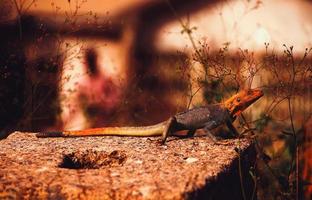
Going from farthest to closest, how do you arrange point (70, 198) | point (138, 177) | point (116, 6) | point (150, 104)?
point (116, 6) → point (150, 104) → point (138, 177) → point (70, 198)

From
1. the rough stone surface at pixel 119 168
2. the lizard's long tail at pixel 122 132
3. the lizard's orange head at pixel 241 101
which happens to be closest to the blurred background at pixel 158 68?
the lizard's orange head at pixel 241 101

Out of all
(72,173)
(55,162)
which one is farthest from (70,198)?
(55,162)

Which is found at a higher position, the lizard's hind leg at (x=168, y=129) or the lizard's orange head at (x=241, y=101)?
the lizard's orange head at (x=241, y=101)

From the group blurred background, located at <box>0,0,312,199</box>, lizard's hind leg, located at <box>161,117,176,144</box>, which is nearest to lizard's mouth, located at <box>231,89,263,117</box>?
blurred background, located at <box>0,0,312,199</box>

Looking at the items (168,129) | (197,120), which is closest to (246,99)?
(197,120)

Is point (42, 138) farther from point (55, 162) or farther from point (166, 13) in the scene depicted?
point (166, 13)

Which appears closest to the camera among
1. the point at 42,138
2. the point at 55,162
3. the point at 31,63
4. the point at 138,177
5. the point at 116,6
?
the point at 138,177

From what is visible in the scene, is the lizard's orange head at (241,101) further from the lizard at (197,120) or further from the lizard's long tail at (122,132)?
the lizard's long tail at (122,132)
